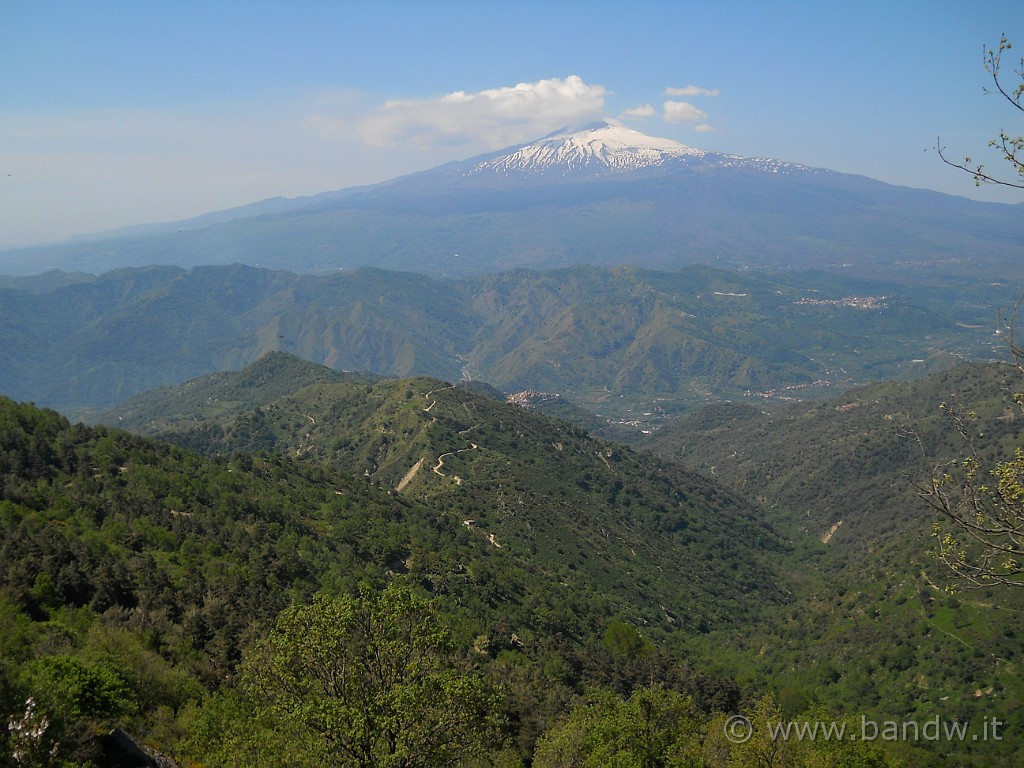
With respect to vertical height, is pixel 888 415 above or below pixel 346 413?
below

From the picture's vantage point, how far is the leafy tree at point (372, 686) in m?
17.2

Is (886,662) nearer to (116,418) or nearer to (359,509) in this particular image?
(359,509)

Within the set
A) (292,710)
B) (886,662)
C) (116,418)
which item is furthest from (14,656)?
(116,418)

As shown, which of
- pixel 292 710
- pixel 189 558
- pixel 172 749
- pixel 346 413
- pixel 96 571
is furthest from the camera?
pixel 346 413

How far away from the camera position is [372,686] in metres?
18.6

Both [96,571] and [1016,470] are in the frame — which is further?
[96,571]

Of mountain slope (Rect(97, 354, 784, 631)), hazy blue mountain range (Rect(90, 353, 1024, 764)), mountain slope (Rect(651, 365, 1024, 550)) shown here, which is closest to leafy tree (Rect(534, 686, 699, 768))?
hazy blue mountain range (Rect(90, 353, 1024, 764))

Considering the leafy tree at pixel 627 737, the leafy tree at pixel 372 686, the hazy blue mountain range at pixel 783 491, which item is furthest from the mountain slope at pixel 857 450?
the leafy tree at pixel 372 686

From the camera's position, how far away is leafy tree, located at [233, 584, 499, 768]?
17.2m

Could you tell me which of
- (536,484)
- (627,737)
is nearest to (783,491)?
(536,484)

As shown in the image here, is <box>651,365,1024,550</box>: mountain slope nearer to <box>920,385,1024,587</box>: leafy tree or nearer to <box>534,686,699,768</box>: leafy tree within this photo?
<box>534,686,699,768</box>: leafy tree

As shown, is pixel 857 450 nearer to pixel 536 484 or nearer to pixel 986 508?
pixel 536 484

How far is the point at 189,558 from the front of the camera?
48000 mm

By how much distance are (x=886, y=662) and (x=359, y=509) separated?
56448 millimetres
